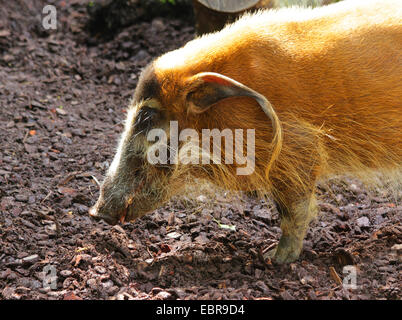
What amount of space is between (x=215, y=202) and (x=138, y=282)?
0.93 meters

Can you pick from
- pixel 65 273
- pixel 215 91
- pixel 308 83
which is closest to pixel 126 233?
pixel 65 273

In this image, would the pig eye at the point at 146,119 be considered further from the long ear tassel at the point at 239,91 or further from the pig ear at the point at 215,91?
the long ear tassel at the point at 239,91

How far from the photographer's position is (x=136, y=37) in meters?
6.80

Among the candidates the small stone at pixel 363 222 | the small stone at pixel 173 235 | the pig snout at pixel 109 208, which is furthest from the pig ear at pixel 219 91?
the small stone at pixel 363 222

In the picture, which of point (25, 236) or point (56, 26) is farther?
point (56, 26)

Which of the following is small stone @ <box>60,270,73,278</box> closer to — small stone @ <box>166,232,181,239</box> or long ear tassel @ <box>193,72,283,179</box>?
small stone @ <box>166,232,181,239</box>

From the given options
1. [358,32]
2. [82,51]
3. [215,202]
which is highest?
[82,51]

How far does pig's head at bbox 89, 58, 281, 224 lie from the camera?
340cm

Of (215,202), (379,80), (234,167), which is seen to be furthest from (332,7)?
(215,202)

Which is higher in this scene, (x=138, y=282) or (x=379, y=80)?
(x=379, y=80)

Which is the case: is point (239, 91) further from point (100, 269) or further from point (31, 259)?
point (31, 259)
